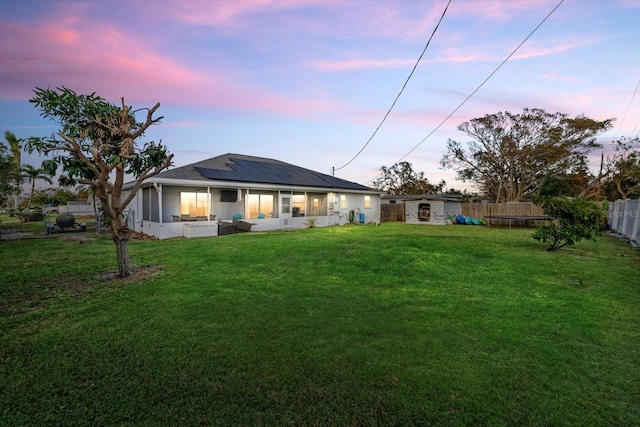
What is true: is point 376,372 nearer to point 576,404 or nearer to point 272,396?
point 272,396

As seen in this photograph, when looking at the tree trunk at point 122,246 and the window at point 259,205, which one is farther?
the window at point 259,205

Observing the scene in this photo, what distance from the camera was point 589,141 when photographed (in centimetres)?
2645

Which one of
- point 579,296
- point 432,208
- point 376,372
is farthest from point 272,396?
point 432,208

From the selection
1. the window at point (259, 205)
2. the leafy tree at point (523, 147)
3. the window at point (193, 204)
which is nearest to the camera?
the window at point (193, 204)

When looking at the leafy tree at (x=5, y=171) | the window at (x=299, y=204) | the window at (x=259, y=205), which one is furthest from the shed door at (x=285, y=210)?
the leafy tree at (x=5, y=171)

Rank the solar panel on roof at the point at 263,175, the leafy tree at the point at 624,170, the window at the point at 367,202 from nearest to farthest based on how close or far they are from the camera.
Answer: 1. the solar panel on roof at the point at 263,175
2. the window at the point at 367,202
3. the leafy tree at the point at 624,170

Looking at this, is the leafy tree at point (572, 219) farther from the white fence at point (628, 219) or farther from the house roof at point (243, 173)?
the house roof at point (243, 173)

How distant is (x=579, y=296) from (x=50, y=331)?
8587 millimetres

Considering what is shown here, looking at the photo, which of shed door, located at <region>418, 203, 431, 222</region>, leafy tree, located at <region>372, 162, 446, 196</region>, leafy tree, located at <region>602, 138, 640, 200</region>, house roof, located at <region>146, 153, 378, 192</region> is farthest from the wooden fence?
leafy tree, located at <region>372, 162, 446, 196</region>

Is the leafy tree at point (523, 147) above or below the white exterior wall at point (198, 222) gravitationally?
above

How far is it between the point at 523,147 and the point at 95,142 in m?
33.0

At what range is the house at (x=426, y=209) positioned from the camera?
24.4 meters

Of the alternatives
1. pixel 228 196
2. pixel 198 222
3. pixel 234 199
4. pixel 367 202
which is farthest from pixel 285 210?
pixel 367 202

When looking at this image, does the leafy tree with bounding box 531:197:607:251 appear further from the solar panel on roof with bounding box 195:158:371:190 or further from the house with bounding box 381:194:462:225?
the house with bounding box 381:194:462:225
